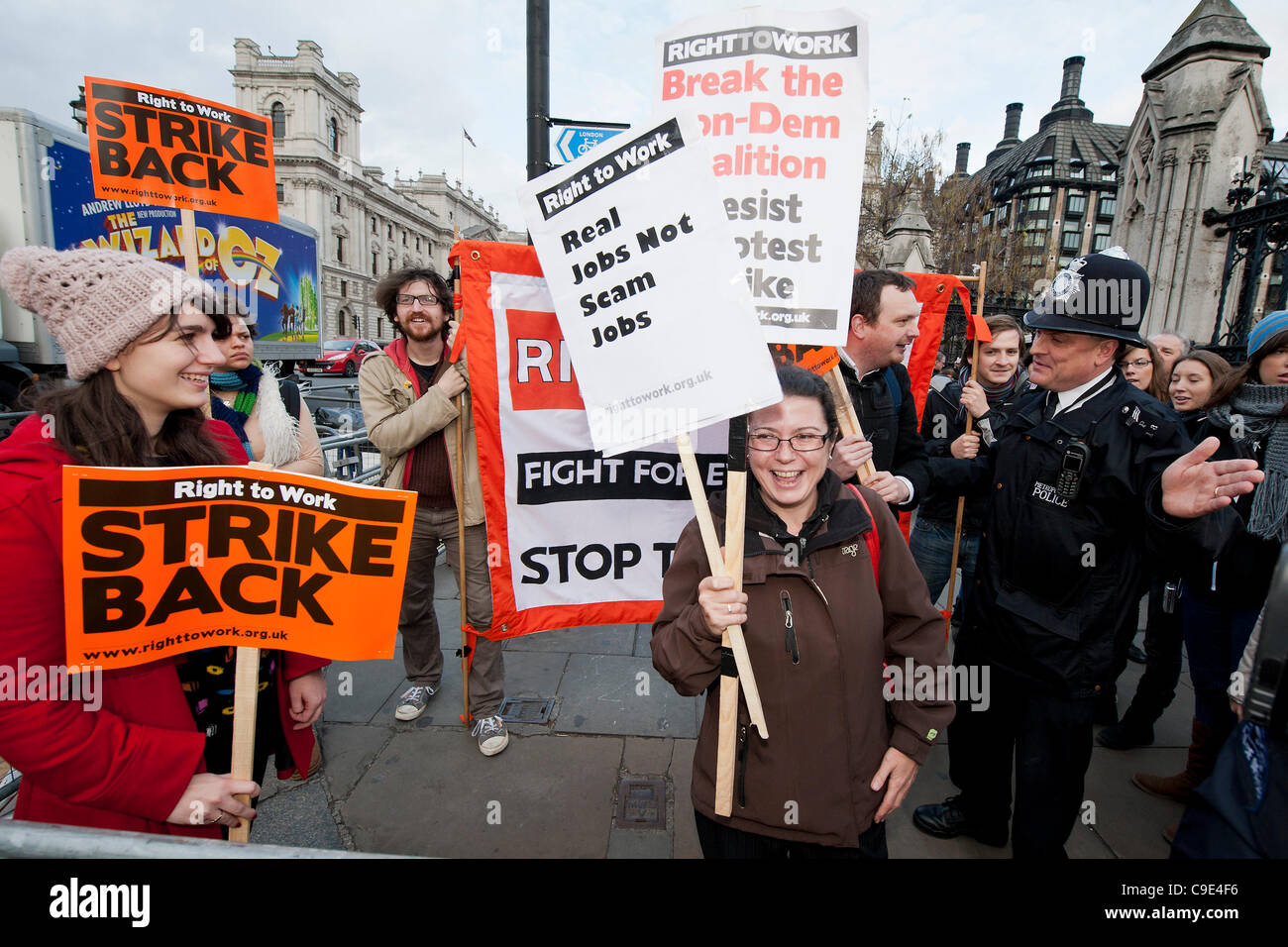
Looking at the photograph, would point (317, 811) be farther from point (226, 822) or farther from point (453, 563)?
point (226, 822)

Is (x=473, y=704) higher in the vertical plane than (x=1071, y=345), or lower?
lower

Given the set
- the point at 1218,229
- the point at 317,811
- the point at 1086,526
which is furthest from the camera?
the point at 1218,229

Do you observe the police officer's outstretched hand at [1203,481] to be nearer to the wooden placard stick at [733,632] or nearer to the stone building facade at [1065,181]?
the wooden placard stick at [733,632]

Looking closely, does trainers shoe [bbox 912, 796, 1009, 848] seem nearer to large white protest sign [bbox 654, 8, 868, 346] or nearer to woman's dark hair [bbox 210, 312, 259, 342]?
large white protest sign [bbox 654, 8, 868, 346]

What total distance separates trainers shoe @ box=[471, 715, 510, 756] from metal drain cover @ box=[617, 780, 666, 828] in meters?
0.67

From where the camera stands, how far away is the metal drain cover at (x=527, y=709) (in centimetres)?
359

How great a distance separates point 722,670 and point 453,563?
2192 millimetres

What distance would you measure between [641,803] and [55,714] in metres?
2.29

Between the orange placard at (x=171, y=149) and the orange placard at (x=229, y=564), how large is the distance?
2759 millimetres

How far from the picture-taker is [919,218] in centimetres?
1095

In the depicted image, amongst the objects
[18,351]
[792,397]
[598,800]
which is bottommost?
[598,800]

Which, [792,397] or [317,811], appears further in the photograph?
[317,811]
